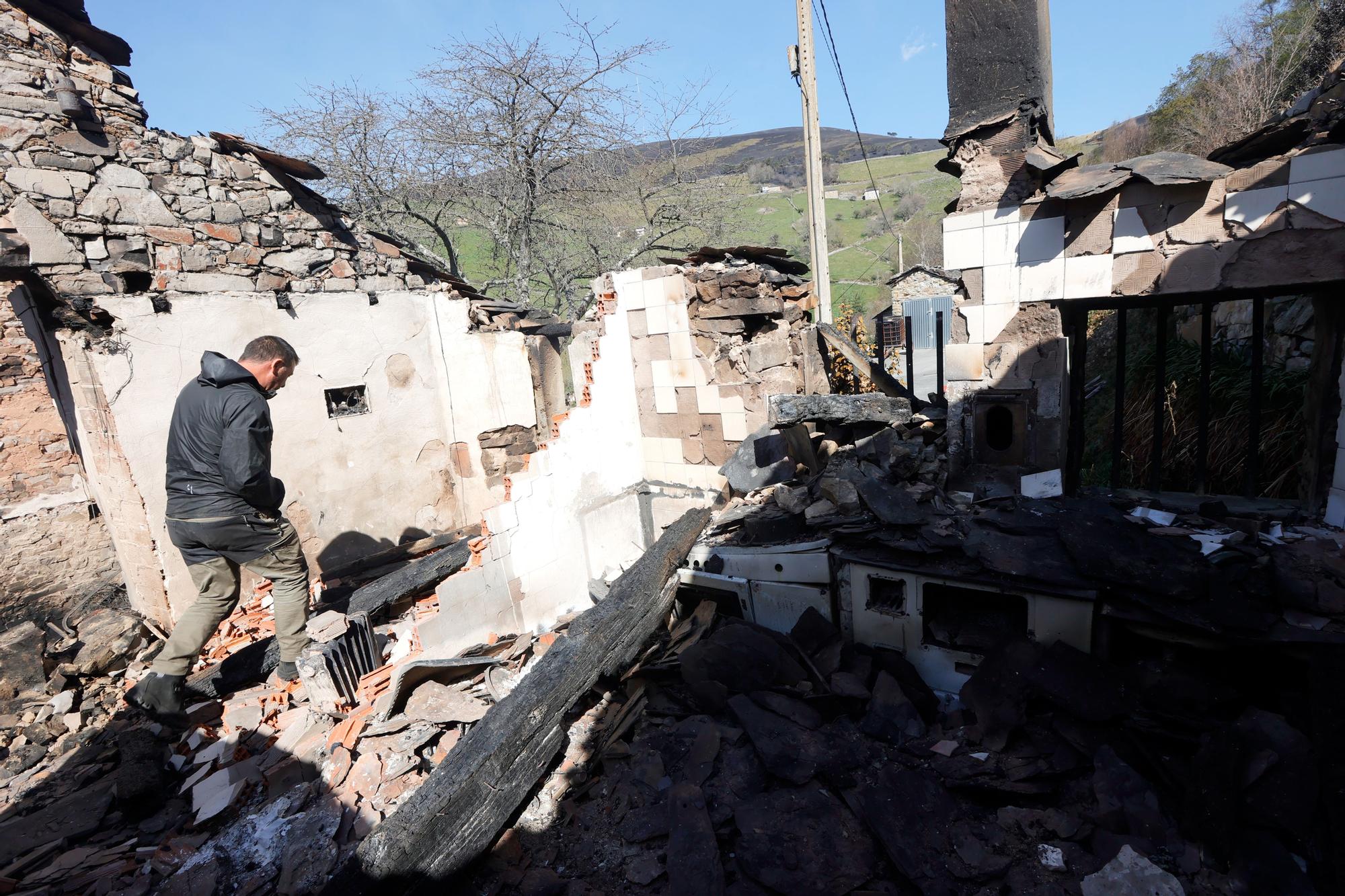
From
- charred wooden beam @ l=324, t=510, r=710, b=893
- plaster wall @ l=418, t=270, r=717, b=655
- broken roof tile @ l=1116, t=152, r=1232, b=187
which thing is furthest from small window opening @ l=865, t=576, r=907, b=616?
broken roof tile @ l=1116, t=152, r=1232, b=187

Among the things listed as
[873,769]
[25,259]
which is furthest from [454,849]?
[25,259]

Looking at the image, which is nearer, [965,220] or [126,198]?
[965,220]

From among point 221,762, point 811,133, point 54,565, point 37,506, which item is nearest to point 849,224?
point 811,133

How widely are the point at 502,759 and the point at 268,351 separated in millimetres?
2951

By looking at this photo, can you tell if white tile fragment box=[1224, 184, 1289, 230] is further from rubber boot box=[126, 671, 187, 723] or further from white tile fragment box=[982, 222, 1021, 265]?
rubber boot box=[126, 671, 187, 723]

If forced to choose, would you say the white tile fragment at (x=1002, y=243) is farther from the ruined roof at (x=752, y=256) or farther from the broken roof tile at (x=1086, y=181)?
the ruined roof at (x=752, y=256)

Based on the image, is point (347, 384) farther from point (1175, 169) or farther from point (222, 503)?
point (1175, 169)

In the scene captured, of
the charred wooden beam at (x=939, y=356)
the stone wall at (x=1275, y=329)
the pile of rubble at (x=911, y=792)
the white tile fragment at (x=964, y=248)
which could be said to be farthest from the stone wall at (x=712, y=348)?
the stone wall at (x=1275, y=329)

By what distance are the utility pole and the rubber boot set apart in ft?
24.6

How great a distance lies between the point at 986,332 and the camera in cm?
381

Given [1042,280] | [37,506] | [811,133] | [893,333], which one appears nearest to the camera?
[1042,280]

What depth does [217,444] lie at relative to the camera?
370cm

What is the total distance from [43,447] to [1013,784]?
7794 millimetres

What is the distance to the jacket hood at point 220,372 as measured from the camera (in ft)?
12.1
